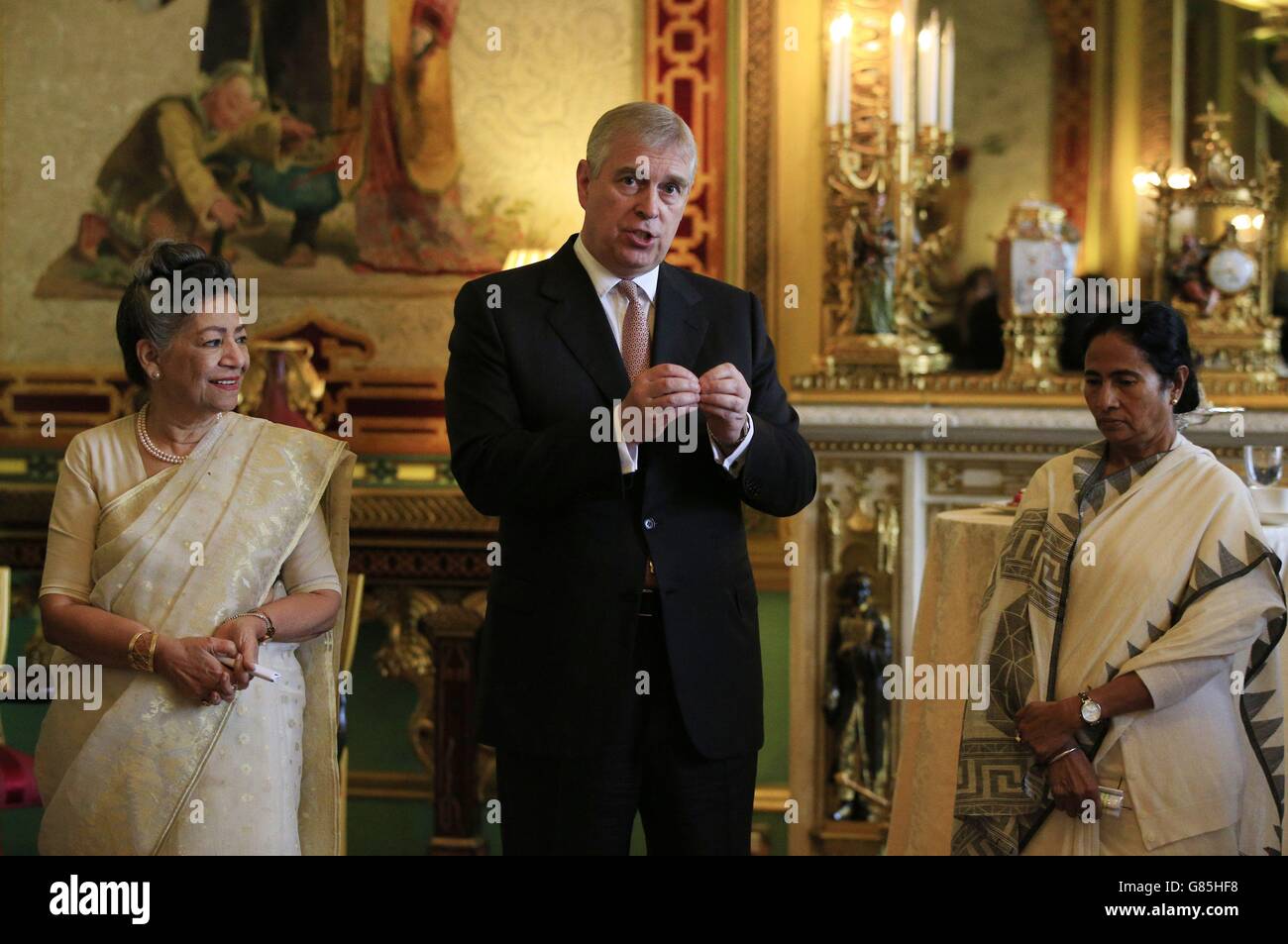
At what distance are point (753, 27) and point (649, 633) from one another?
129 inches

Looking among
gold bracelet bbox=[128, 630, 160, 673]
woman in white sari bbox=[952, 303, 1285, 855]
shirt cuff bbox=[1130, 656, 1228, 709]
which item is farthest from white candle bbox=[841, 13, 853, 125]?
gold bracelet bbox=[128, 630, 160, 673]

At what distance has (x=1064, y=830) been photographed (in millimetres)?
2715

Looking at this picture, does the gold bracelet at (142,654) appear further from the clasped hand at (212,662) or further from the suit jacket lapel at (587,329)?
the suit jacket lapel at (587,329)

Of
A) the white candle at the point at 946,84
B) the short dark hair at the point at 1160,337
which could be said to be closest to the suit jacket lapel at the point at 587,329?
the short dark hair at the point at 1160,337

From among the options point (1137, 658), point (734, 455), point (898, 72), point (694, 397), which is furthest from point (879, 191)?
point (694, 397)

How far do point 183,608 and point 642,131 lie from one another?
111 centimetres

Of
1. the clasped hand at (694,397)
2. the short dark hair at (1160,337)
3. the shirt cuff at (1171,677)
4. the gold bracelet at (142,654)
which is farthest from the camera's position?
the short dark hair at (1160,337)

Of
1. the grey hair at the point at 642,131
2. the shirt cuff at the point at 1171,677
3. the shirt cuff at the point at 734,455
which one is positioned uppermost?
the grey hair at the point at 642,131

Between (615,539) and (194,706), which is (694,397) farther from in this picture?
(194,706)

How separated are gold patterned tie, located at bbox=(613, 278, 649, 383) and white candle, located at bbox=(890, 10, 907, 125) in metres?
2.51

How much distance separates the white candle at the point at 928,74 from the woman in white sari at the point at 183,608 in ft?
8.89

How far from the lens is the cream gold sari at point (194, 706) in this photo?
254 centimetres
